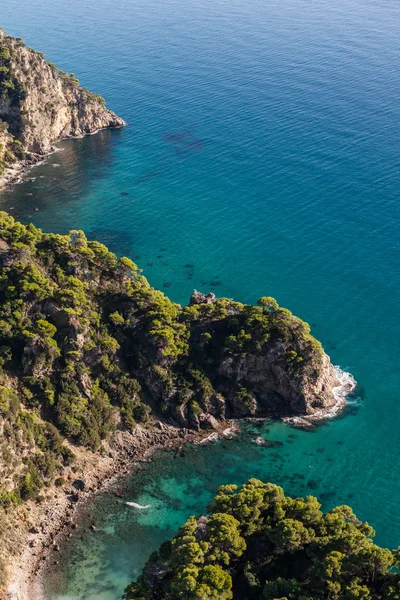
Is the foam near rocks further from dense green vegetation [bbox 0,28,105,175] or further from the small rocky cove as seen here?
dense green vegetation [bbox 0,28,105,175]

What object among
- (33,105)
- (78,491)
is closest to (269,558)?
(78,491)

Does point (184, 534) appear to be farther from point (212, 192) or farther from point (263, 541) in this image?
point (212, 192)

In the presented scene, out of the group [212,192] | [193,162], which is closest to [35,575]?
[212,192]

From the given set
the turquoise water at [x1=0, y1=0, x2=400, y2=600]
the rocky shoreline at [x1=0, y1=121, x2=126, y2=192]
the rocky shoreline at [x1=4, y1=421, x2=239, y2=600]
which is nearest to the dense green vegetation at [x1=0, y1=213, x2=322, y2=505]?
the rocky shoreline at [x1=4, y1=421, x2=239, y2=600]

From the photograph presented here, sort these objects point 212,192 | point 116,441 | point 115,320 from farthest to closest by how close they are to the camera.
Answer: point 212,192
point 115,320
point 116,441

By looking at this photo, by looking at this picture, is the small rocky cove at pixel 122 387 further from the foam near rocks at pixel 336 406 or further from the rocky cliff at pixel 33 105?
the rocky cliff at pixel 33 105
